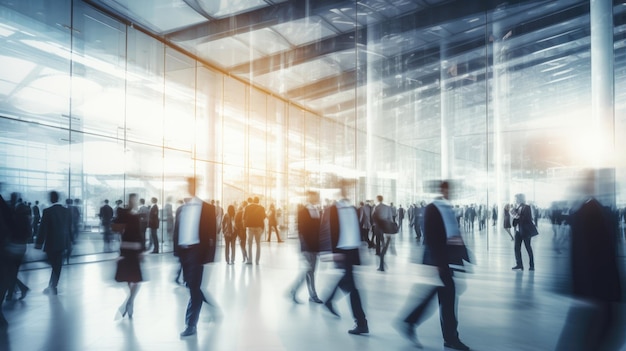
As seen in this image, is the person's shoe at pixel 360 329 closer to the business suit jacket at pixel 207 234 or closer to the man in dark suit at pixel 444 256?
the man in dark suit at pixel 444 256

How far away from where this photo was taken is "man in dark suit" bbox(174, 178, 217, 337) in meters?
4.93

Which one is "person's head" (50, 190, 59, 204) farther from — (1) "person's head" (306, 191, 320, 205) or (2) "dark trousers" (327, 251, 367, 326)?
(2) "dark trousers" (327, 251, 367, 326)

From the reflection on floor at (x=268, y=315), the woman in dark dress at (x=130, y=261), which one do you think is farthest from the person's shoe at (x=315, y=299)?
the woman in dark dress at (x=130, y=261)

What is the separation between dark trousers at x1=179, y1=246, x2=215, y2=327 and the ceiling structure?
32.8ft

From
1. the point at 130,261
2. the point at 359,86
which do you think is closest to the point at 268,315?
the point at 130,261

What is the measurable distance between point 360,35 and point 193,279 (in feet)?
41.8

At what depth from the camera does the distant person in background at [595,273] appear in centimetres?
331

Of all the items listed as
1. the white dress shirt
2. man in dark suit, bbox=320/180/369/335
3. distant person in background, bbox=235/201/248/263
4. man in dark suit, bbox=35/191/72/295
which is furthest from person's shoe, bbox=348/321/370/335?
distant person in background, bbox=235/201/248/263

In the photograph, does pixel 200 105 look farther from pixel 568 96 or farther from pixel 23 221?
pixel 568 96

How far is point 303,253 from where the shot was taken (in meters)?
6.45

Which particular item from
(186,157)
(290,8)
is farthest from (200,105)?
(290,8)

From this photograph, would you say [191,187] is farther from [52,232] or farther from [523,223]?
[523,223]

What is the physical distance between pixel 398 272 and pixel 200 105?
10630 millimetres

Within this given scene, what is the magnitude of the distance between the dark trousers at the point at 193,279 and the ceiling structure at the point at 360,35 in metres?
9.99
